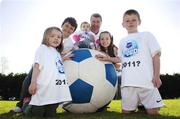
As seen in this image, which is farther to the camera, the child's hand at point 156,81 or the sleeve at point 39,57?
the child's hand at point 156,81

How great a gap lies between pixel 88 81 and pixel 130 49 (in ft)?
2.97

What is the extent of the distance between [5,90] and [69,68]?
46.5ft

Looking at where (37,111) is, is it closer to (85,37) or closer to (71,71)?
(71,71)

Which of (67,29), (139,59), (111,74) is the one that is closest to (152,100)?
(139,59)

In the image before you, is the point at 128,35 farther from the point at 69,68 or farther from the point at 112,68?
the point at 69,68

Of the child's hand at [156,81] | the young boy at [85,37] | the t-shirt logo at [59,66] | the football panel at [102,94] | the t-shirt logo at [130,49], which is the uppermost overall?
the young boy at [85,37]

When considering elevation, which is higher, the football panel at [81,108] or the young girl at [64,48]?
the young girl at [64,48]

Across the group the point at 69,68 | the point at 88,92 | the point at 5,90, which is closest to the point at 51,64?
the point at 69,68

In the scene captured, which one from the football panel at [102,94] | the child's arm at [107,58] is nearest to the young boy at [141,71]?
the child's arm at [107,58]

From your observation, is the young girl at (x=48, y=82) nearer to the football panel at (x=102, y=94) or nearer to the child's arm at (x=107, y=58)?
the football panel at (x=102, y=94)

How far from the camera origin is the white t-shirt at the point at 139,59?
598cm

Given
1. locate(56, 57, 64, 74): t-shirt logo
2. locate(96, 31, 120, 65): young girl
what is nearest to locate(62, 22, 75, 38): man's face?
locate(96, 31, 120, 65): young girl

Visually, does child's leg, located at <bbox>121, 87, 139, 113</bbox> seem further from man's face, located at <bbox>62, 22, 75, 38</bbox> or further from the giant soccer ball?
man's face, located at <bbox>62, 22, 75, 38</bbox>

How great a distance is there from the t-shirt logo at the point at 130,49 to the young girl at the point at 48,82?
1118mm
